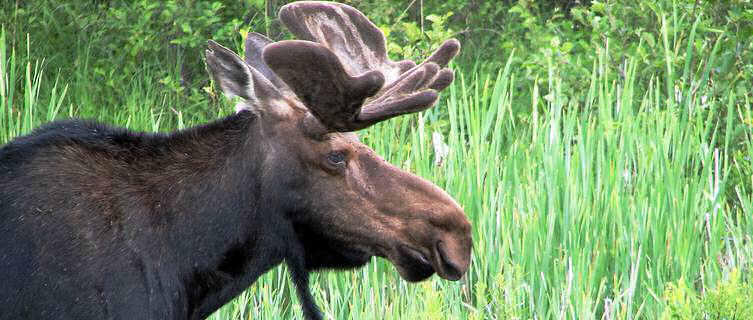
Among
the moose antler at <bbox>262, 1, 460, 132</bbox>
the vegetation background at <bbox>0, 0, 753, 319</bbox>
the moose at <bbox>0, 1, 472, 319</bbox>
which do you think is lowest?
the vegetation background at <bbox>0, 0, 753, 319</bbox>

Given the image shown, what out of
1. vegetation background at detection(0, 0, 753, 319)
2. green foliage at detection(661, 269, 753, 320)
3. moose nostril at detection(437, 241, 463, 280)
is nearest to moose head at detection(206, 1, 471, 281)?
moose nostril at detection(437, 241, 463, 280)

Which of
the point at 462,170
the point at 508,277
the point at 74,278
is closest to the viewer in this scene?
the point at 74,278

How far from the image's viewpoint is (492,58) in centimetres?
848

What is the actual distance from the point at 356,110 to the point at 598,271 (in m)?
1.78

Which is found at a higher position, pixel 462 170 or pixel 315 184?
pixel 315 184

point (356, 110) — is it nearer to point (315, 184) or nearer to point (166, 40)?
point (315, 184)

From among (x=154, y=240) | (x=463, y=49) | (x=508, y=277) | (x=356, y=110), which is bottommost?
(x=463, y=49)

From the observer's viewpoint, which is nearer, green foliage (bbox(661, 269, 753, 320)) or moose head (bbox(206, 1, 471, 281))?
green foliage (bbox(661, 269, 753, 320))

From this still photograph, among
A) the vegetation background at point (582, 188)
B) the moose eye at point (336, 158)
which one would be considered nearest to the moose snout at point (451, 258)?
the vegetation background at point (582, 188)

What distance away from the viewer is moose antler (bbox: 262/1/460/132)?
10.7 feet

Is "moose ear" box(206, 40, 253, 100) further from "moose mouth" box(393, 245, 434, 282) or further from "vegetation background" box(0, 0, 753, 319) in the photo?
"vegetation background" box(0, 0, 753, 319)

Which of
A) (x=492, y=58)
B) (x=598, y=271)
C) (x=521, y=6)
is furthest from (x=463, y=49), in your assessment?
(x=598, y=271)

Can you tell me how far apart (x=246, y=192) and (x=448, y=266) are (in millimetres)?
645

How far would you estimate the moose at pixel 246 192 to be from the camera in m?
3.25
